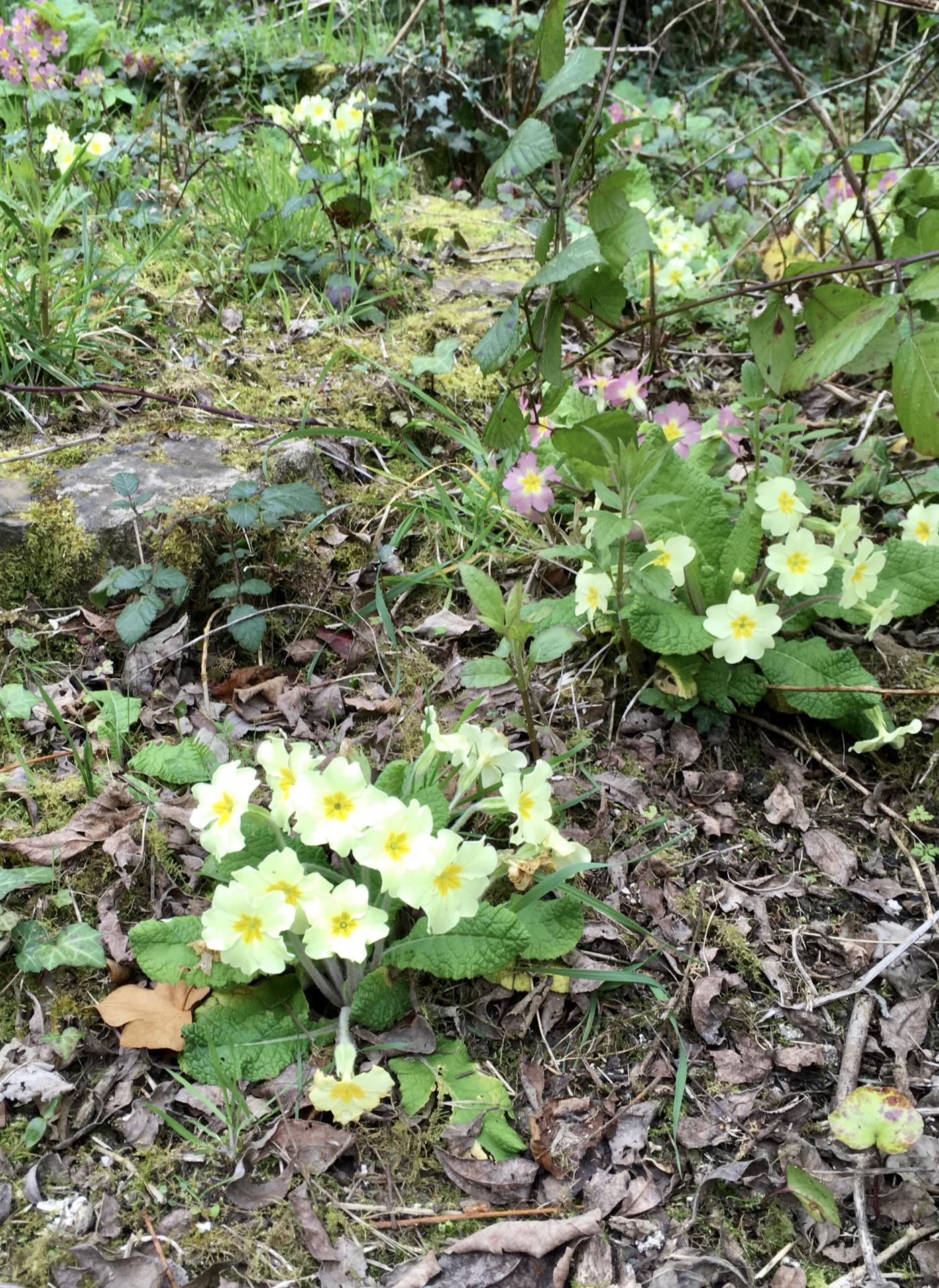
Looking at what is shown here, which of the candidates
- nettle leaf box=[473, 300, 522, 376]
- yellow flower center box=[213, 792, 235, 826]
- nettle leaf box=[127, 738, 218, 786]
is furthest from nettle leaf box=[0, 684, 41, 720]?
nettle leaf box=[473, 300, 522, 376]

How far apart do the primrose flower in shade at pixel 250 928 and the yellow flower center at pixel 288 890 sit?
0.07ft

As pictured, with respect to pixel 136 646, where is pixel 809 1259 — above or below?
below

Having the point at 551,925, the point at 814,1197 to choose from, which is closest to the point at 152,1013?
the point at 551,925

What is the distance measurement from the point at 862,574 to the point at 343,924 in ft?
4.11

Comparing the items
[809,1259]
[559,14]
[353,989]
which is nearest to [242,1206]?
[353,989]

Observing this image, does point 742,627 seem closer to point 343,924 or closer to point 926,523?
point 926,523

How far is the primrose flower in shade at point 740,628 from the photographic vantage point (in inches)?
75.4

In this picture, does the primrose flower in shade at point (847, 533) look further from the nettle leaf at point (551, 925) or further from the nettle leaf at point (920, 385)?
the nettle leaf at point (551, 925)

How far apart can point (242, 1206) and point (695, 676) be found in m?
1.32

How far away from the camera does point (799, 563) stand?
1.97 meters

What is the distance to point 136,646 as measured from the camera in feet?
7.47

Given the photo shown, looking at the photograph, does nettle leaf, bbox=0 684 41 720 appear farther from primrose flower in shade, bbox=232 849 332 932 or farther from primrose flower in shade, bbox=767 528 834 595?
primrose flower in shade, bbox=767 528 834 595

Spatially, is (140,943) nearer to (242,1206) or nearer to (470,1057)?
(242,1206)

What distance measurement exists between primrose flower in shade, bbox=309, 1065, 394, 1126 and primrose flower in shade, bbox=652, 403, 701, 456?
1523 millimetres
